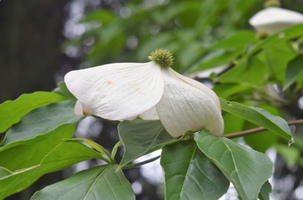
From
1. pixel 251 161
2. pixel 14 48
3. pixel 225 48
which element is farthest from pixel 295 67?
pixel 14 48

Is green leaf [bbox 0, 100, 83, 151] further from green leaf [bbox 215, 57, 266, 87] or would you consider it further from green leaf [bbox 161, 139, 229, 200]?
green leaf [bbox 215, 57, 266, 87]

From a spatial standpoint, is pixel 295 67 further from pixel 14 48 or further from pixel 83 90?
pixel 14 48

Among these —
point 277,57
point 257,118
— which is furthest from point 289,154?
point 257,118

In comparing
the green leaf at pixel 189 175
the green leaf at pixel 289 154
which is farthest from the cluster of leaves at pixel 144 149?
the green leaf at pixel 289 154

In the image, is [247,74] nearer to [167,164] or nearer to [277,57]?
[277,57]

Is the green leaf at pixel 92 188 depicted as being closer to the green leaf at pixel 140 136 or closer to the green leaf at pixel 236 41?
the green leaf at pixel 140 136

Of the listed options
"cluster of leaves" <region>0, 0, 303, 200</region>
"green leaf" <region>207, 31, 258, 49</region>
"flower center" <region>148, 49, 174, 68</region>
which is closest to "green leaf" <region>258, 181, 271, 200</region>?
"cluster of leaves" <region>0, 0, 303, 200</region>

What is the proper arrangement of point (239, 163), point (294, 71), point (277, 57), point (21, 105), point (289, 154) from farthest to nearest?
point (289, 154) < point (277, 57) < point (294, 71) < point (21, 105) < point (239, 163)
